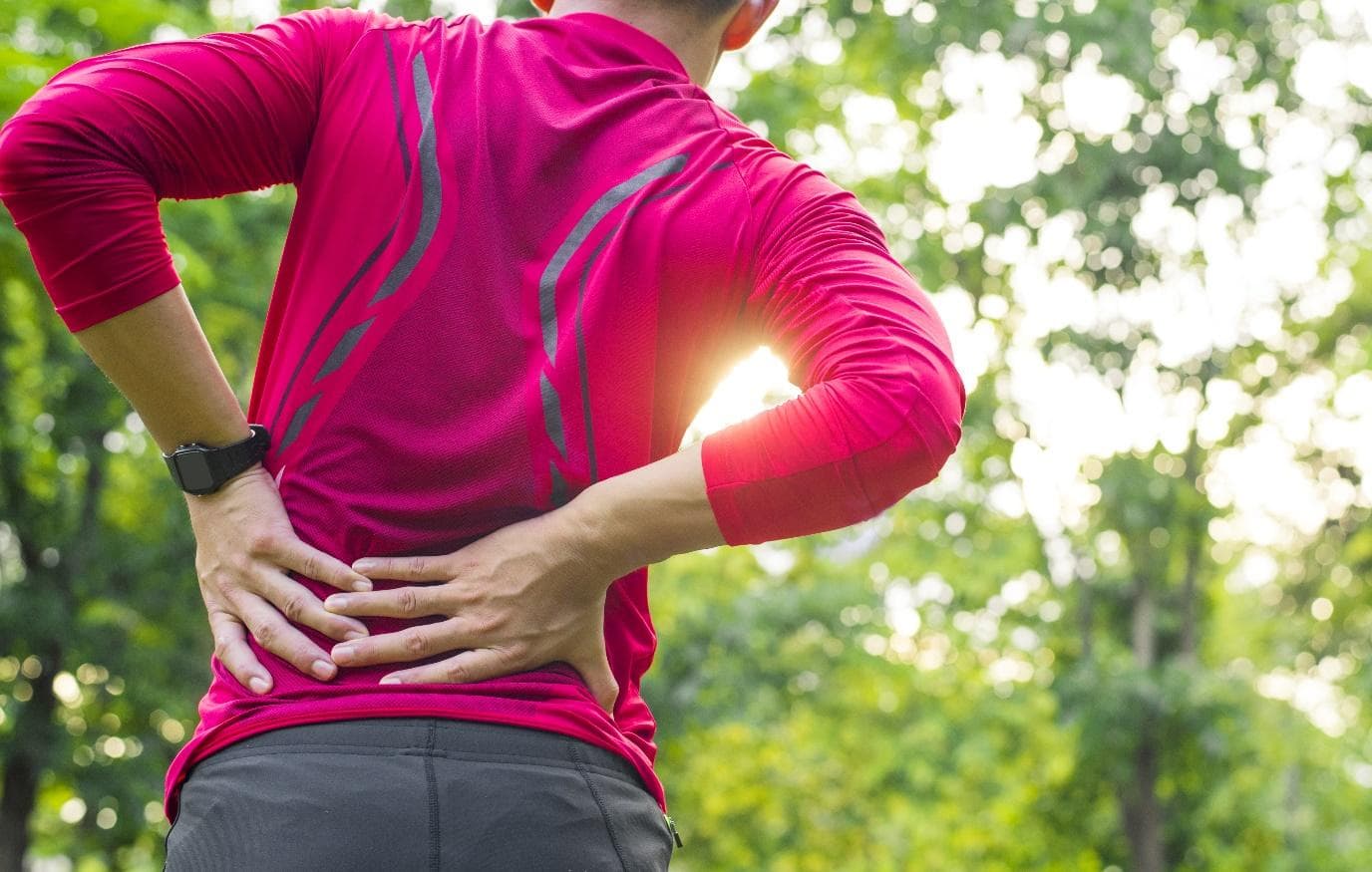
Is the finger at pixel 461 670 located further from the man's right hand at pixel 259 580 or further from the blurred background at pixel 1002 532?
the blurred background at pixel 1002 532

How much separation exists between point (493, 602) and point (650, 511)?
0.55ft

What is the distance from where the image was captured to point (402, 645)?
120 centimetres

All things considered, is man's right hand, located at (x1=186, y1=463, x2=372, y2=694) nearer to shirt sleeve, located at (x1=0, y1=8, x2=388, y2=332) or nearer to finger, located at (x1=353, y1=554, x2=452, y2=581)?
finger, located at (x1=353, y1=554, x2=452, y2=581)

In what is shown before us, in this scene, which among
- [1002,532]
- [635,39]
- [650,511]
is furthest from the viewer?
[1002,532]

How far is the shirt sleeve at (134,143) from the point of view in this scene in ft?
3.85

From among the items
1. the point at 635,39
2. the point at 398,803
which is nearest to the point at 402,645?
the point at 398,803

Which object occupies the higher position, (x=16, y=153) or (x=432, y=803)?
(x=16, y=153)

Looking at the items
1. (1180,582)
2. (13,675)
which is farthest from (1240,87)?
(13,675)

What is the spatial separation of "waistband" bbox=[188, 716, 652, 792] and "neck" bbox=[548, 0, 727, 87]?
0.76 meters

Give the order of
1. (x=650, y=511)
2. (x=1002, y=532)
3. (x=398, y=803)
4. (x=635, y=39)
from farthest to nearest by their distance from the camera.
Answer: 1. (x=1002, y=532)
2. (x=635, y=39)
3. (x=650, y=511)
4. (x=398, y=803)

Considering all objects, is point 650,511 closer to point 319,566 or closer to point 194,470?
point 319,566

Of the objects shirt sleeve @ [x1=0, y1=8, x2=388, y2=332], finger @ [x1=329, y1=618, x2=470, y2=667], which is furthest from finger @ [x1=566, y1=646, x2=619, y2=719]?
shirt sleeve @ [x1=0, y1=8, x2=388, y2=332]

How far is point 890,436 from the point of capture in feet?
3.94

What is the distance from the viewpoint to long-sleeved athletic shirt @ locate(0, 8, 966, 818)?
1.20 meters
